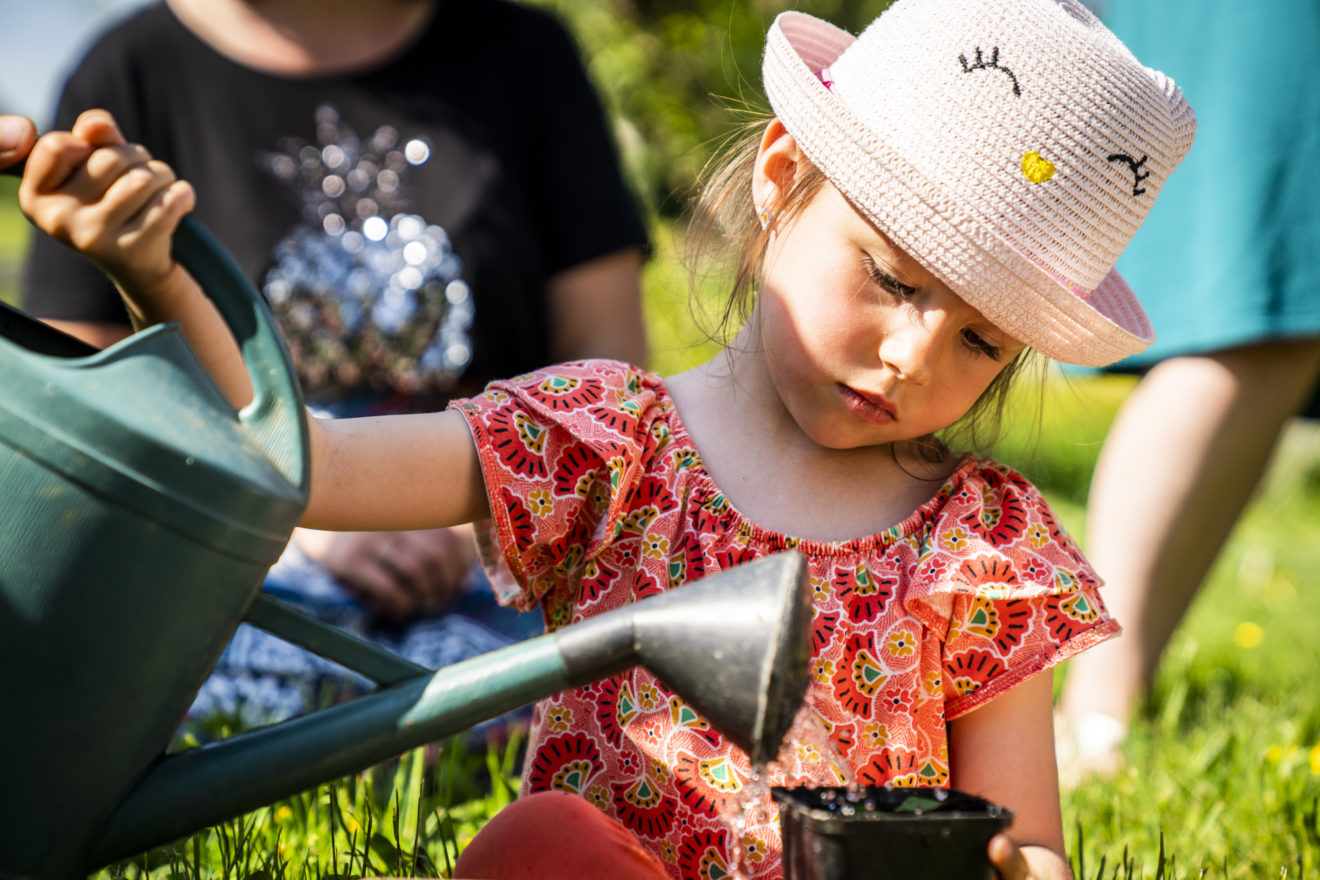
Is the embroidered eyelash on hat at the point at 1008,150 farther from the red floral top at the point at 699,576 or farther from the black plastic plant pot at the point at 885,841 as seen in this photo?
the black plastic plant pot at the point at 885,841

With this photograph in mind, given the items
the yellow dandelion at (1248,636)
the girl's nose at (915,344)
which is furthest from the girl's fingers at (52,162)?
the yellow dandelion at (1248,636)

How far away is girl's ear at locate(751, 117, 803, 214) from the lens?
5.37 feet

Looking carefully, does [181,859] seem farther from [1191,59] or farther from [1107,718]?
[1191,59]

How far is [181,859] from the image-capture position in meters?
1.51

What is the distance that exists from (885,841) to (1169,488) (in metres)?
1.66

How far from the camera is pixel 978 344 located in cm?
154

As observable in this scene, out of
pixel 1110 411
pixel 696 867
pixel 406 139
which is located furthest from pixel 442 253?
pixel 1110 411

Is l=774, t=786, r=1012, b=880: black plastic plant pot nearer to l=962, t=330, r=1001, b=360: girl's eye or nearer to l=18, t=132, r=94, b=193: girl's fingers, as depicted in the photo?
l=962, t=330, r=1001, b=360: girl's eye

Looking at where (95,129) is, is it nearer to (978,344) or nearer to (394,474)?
(394,474)

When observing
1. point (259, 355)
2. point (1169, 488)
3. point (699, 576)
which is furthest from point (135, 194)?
point (1169, 488)

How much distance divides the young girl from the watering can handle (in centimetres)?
24

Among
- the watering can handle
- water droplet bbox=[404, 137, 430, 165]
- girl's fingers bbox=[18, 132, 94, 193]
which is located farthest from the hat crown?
water droplet bbox=[404, 137, 430, 165]

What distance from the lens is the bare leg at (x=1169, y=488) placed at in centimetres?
248

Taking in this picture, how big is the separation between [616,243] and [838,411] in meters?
1.19
